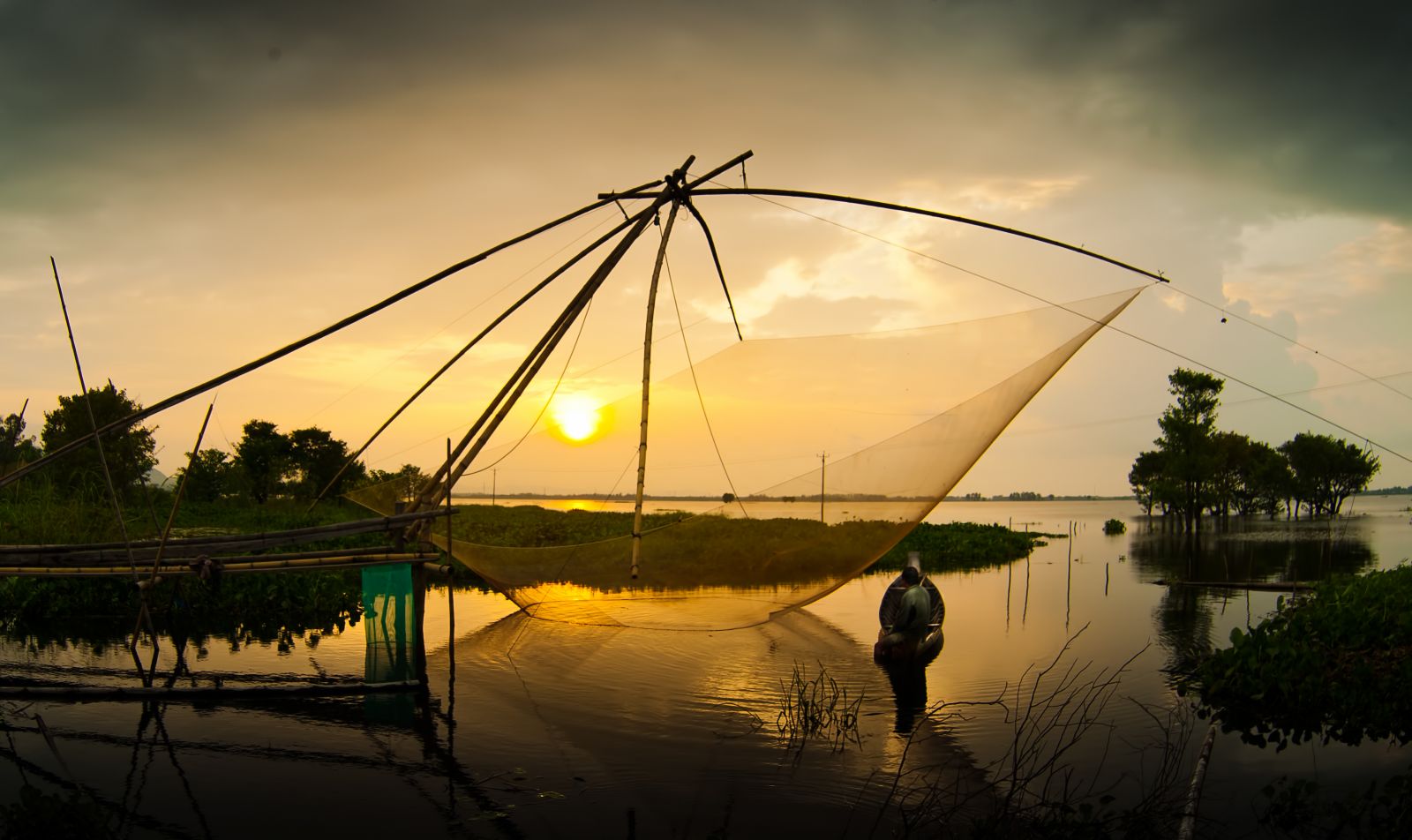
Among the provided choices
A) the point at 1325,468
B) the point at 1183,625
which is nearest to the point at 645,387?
the point at 1183,625

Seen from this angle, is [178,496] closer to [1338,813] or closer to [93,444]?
[1338,813]

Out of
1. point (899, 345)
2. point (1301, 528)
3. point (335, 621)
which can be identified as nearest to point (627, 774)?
point (899, 345)

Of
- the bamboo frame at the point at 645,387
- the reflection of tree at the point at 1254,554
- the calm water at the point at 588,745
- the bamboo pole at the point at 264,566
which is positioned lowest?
the reflection of tree at the point at 1254,554

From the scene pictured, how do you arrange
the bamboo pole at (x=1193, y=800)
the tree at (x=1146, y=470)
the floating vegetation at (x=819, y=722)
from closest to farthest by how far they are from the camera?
the bamboo pole at (x=1193, y=800), the floating vegetation at (x=819, y=722), the tree at (x=1146, y=470)

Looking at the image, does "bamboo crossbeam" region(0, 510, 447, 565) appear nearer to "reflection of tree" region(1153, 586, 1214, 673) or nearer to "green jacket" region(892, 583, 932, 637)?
"green jacket" region(892, 583, 932, 637)

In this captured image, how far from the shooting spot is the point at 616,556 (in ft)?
30.7

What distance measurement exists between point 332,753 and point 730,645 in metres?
6.35

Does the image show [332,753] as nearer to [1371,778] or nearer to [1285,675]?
[1371,778]

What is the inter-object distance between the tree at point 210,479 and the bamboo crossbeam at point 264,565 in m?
31.1

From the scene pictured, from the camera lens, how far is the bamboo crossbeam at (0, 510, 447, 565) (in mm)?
8078

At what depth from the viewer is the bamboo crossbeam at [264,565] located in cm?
798

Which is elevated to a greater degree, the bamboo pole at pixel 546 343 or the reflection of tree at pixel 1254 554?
the bamboo pole at pixel 546 343

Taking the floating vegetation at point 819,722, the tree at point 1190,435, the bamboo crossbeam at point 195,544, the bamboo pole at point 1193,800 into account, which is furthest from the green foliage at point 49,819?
the tree at point 1190,435

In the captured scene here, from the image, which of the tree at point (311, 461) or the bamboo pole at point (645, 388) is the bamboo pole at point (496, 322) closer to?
the bamboo pole at point (645, 388)
